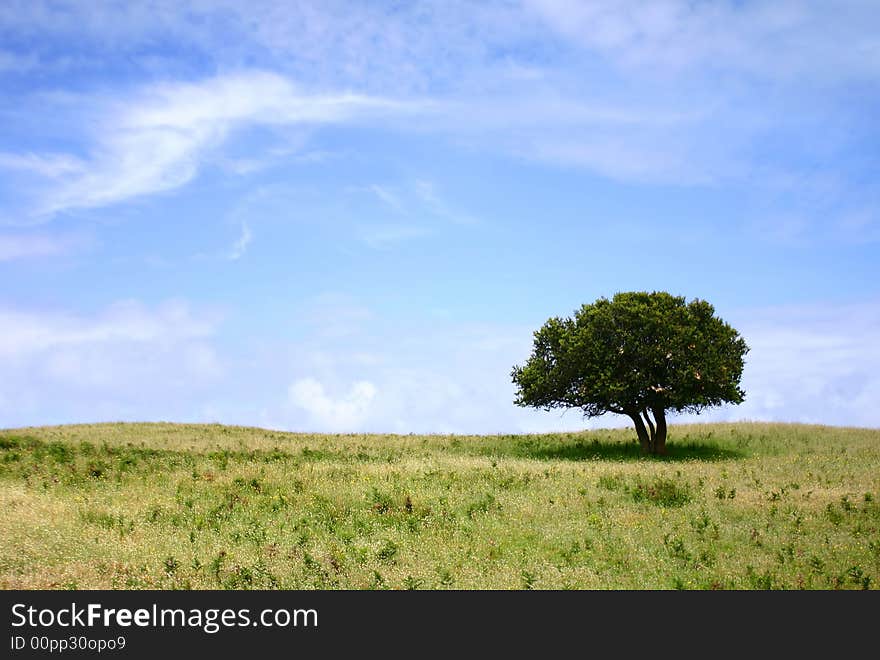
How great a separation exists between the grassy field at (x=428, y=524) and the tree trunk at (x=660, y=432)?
7196 millimetres

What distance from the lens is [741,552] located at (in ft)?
70.2

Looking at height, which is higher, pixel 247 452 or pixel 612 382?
pixel 612 382

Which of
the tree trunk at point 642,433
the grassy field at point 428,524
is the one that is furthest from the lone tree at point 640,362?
the grassy field at point 428,524

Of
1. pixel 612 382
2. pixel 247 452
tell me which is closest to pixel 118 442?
pixel 247 452

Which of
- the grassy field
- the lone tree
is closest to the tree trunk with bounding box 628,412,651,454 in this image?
the lone tree

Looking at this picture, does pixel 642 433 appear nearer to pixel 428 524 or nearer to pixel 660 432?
pixel 660 432

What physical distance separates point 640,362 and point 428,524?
28.0m

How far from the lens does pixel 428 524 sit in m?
23.8

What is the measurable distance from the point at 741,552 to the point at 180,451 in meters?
33.9
